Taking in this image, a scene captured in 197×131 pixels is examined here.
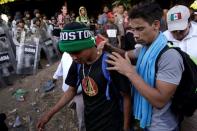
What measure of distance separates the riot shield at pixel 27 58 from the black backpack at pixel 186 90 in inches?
346

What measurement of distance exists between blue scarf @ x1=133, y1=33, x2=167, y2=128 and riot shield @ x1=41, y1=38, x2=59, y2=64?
9487 mm

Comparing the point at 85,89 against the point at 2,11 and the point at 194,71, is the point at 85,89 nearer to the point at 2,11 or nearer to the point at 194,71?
the point at 194,71

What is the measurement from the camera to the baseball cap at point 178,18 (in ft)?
12.2

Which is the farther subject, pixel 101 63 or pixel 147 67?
pixel 101 63

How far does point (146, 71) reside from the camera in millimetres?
2756

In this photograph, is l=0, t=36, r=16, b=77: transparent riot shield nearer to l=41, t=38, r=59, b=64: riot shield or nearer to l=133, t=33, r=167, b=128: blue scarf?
l=41, t=38, r=59, b=64: riot shield

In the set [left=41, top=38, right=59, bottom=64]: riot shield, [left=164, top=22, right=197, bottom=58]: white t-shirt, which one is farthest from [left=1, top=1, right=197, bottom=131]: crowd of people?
[left=41, top=38, right=59, bottom=64]: riot shield

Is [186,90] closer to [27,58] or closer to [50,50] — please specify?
[27,58]

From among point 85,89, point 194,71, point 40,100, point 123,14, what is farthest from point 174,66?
point 123,14

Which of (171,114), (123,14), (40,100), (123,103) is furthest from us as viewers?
(123,14)

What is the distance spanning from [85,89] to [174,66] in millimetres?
873

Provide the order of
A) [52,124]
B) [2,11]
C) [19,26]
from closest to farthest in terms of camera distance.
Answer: [52,124] → [19,26] → [2,11]

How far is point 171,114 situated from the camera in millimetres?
2850

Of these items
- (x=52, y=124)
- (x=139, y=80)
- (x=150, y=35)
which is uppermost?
(x=150, y=35)
